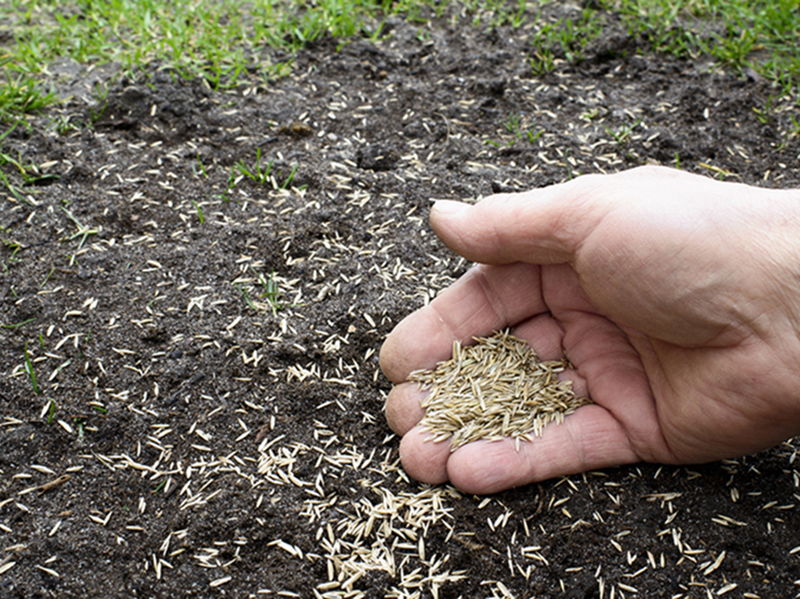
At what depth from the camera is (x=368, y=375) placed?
9.46 feet

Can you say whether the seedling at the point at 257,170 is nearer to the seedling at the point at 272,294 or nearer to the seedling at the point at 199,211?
the seedling at the point at 199,211

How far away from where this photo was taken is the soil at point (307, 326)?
2.30 metres

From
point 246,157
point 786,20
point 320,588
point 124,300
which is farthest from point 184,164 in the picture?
point 786,20

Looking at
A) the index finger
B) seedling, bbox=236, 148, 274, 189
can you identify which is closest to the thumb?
the index finger

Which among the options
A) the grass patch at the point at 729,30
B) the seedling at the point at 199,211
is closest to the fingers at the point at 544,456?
the seedling at the point at 199,211

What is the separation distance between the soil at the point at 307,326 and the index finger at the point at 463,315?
0.76ft

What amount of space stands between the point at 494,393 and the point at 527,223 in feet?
2.33

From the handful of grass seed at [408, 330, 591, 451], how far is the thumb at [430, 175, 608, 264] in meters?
0.42

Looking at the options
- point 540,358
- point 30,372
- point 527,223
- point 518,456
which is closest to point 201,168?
point 30,372

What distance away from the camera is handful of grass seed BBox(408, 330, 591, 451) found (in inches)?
101

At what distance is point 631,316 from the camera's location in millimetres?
2484

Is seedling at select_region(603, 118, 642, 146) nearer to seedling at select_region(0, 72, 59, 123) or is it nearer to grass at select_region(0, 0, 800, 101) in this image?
grass at select_region(0, 0, 800, 101)

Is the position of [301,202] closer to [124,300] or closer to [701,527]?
[124,300]

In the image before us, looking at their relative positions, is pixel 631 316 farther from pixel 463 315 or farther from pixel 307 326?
pixel 307 326
